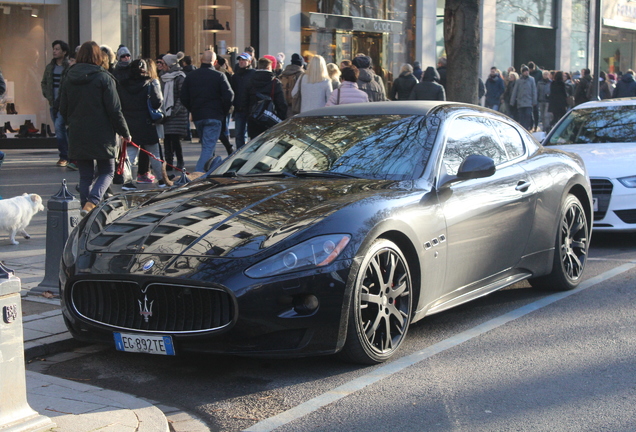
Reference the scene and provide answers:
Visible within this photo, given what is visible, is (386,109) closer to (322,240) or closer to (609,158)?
(322,240)

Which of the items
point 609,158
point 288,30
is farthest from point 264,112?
point 288,30

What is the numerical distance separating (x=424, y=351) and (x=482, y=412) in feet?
3.68

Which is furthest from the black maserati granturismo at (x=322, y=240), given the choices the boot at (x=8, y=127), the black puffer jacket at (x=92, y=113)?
the boot at (x=8, y=127)

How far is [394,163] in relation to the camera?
5906mm

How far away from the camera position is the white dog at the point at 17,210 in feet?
28.4

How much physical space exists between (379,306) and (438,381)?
554 mm

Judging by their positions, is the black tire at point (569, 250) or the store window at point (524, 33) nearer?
the black tire at point (569, 250)

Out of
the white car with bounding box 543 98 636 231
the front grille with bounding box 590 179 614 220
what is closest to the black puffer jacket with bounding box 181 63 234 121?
the white car with bounding box 543 98 636 231

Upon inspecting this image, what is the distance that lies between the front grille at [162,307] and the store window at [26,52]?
1556 centimetres

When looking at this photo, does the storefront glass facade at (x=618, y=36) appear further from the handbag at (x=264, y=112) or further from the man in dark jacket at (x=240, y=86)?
the handbag at (x=264, y=112)

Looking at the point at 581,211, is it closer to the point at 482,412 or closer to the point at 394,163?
the point at 394,163

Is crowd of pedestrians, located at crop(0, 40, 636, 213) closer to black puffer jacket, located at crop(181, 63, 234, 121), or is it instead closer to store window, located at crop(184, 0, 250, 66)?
black puffer jacket, located at crop(181, 63, 234, 121)

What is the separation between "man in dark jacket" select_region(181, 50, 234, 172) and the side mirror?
25.7 feet

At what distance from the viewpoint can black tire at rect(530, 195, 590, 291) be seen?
279 inches
